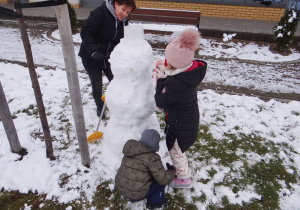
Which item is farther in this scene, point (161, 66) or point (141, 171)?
point (161, 66)

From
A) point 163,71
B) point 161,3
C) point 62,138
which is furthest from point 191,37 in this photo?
point 161,3

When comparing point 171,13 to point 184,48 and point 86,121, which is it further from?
point 184,48

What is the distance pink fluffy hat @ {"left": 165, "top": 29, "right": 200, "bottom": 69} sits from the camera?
1.72m

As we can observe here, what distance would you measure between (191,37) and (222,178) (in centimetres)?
162

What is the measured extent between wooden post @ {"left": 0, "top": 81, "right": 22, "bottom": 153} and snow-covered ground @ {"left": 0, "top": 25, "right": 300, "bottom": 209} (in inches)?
4.0

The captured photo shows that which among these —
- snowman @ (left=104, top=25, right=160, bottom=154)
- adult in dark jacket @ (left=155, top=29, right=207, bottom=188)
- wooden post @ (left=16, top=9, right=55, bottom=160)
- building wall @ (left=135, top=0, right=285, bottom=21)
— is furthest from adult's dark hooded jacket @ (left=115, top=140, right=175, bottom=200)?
building wall @ (left=135, top=0, right=285, bottom=21)

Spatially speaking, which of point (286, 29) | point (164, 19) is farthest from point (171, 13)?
point (286, 29)

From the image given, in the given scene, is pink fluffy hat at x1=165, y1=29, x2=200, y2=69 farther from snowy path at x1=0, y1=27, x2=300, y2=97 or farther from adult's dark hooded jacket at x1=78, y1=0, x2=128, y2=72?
snowy path at x1=0, y1=27, x2=300, y2=97

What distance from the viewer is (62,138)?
2.92 m

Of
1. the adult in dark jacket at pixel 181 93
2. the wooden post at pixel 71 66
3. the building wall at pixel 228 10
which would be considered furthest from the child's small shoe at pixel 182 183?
the building wall at pixel 228 10

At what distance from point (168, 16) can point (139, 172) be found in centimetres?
586

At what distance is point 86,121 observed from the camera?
10.7ft

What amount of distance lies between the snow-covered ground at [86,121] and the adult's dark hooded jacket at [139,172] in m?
0.37

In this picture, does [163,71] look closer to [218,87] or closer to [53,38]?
[218,87]
